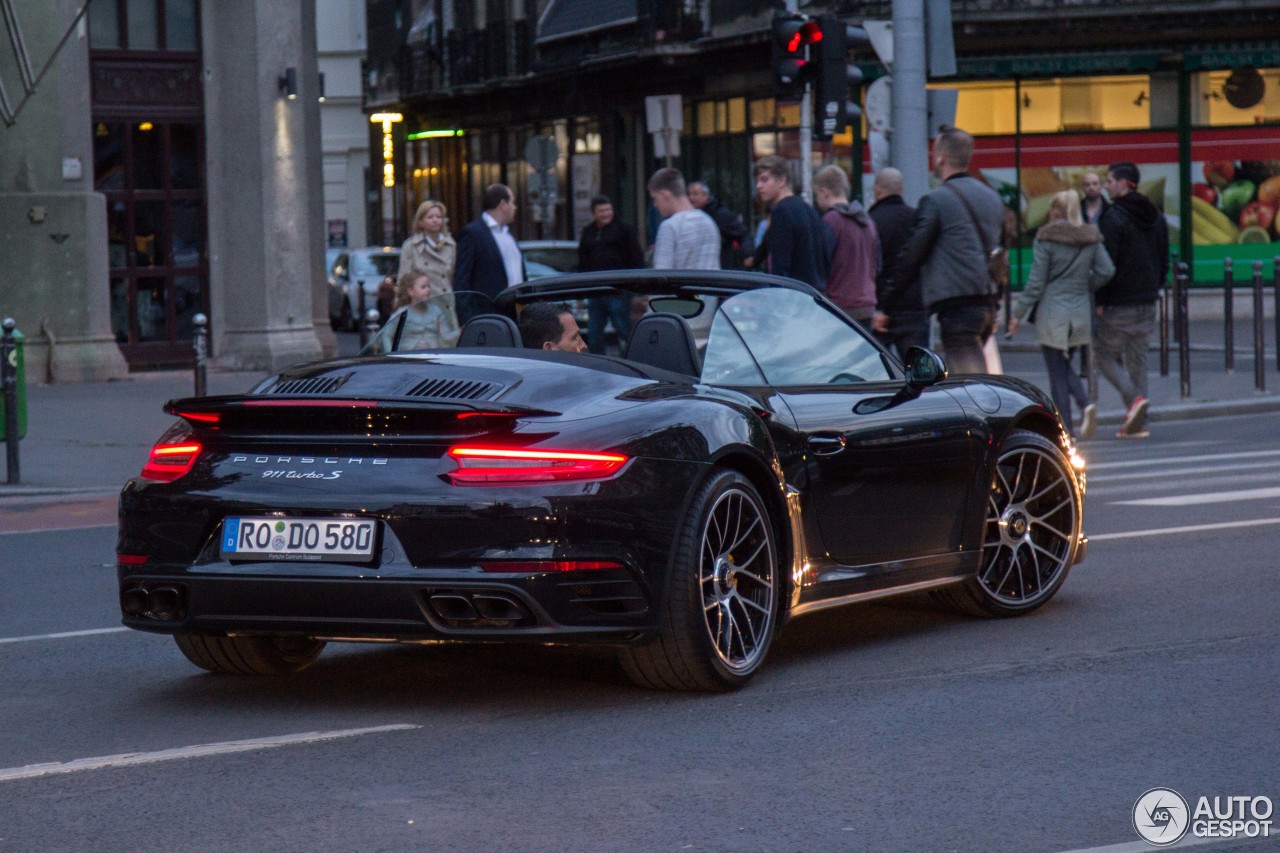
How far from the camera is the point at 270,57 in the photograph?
24188mm

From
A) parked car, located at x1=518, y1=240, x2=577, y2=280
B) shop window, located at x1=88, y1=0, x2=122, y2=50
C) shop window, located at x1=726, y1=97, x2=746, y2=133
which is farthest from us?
Answer: shop window, located at x1=726, y1=97, x2=746, y2=133

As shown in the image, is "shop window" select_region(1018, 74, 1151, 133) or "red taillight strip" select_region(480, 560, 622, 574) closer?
"red taillight strip" select_region(480, 560, 622, 574)

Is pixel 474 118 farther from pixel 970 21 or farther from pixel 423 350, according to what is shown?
pixel 423 350

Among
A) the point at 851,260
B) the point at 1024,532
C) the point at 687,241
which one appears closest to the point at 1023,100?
the point at 687,241

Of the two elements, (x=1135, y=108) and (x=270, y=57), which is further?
(x=1135, y=108)

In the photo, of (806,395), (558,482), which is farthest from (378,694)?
(806,395)

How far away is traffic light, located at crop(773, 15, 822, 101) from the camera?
1717 cm

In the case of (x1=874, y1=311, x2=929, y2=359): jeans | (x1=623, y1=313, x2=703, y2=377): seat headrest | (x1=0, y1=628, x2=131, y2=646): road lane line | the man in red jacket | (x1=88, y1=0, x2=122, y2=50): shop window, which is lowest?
(x1=0, y1=628, x2=131, y2=646): road lane line

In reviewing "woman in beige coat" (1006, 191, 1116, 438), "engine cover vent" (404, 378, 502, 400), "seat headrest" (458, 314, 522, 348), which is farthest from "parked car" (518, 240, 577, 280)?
"engine cover vent" (404, 378, 502, 400)

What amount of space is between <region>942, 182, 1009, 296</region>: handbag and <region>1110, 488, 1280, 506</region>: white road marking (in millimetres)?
1593

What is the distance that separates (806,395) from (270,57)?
1825 cm

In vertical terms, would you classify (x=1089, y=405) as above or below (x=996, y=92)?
below

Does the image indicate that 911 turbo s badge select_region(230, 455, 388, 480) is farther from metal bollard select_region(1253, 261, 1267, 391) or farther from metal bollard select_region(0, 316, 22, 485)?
metal bollard select_region(1253, 261, 1267, 391)

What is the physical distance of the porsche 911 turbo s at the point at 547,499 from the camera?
232 inches
